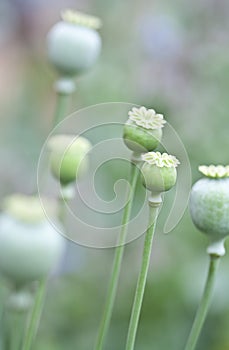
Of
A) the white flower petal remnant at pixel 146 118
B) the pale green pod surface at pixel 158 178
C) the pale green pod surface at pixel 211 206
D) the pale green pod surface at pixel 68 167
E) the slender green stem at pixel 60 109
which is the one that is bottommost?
the pale green pod surface at pixel 158 178

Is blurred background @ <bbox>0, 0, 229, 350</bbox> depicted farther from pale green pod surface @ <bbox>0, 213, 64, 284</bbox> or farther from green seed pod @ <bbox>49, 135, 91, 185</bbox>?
pale green pod surface @ <bbox>0, 213, 64, 284</bbox>

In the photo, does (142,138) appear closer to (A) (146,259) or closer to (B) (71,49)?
(A) (146,259)

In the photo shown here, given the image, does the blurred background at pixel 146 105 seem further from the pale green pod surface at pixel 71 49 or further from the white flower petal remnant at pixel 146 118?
the white flower petal remnant at pixel 146 118

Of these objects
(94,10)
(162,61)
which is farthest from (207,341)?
(94,10)

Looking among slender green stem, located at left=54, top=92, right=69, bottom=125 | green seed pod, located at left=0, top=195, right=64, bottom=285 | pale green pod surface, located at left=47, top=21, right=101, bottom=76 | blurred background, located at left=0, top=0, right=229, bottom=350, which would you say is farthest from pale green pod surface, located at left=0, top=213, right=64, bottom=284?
blurred background, located at left=0, top=0, right=229, bottom=350


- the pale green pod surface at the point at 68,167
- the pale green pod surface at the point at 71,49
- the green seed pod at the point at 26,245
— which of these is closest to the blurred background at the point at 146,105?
the pale green pod surface at the point at 71,49

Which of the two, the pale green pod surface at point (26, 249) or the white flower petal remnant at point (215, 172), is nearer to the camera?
the pale green pod surface at point (26, 249)
